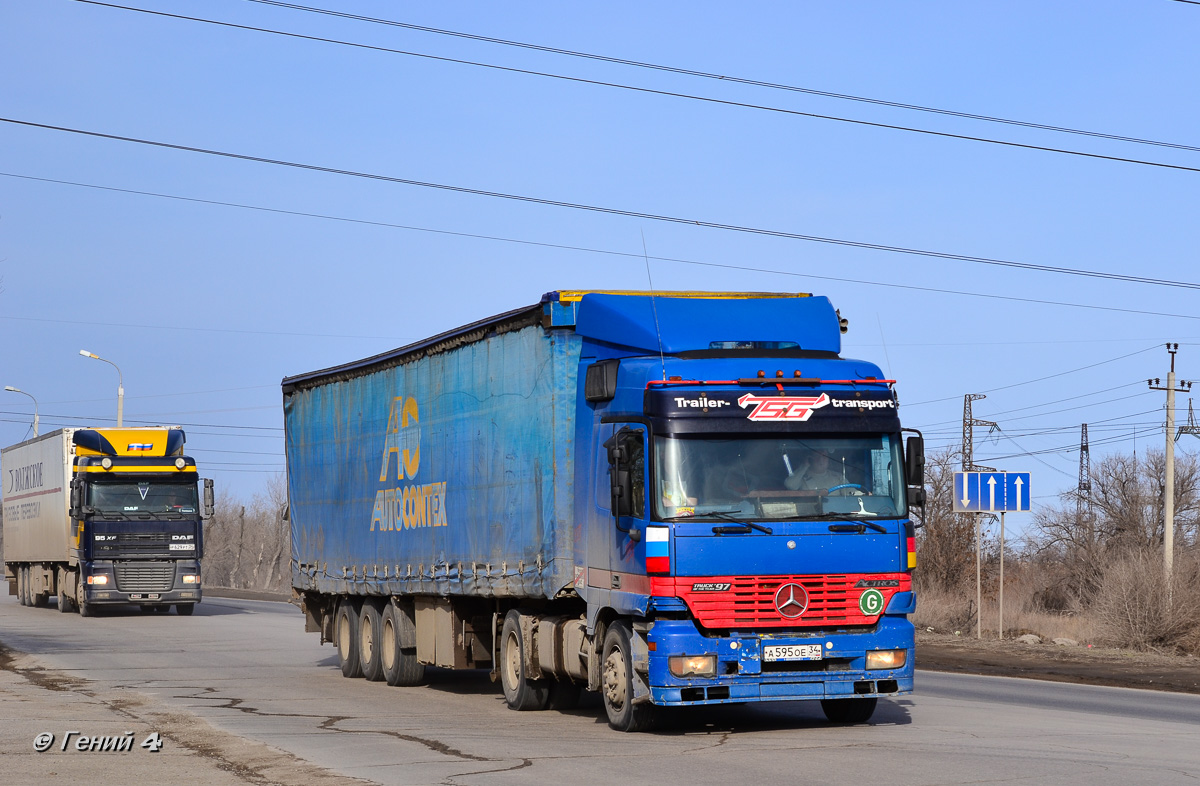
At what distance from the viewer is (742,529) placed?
466 inches

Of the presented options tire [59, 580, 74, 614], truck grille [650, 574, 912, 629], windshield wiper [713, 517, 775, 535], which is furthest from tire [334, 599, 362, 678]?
tire [59, 580, 74, 614]

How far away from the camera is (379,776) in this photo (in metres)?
10.2

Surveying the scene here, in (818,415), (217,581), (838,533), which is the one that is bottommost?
(217,581)

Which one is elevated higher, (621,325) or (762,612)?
(621,325)

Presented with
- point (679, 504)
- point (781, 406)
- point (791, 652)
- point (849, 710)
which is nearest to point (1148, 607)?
point (849, 710)

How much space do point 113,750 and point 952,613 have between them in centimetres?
2254

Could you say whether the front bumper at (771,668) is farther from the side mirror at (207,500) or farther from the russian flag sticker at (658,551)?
the side mirror at (207,500)

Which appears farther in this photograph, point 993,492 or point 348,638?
point 993,492

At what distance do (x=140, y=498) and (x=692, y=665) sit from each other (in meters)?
25.4

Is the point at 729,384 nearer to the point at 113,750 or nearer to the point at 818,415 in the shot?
the point at 818,415

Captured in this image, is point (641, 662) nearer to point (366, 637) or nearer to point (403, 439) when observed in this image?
point (403, 439)

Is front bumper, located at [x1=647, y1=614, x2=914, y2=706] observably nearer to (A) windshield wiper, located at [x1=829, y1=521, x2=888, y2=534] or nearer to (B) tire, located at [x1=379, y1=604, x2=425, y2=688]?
(A) windshield wiper, located at [x1=829, y1=521, x2=888, y2=534]

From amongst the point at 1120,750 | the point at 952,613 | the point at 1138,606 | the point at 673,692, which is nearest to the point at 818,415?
the point at 673,692

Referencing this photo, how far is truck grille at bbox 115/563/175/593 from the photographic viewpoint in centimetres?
3422
